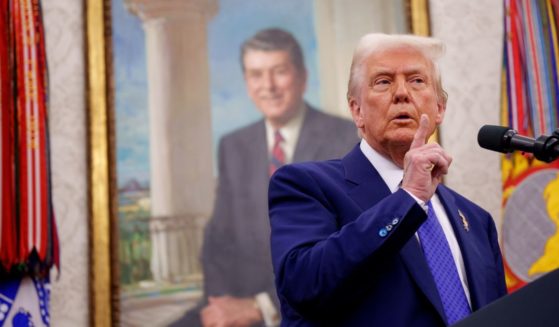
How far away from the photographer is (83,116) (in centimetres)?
372

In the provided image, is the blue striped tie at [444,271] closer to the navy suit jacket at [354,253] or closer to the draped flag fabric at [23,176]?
the navy suit jacket at [354,253]

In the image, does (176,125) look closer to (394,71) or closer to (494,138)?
(394,71)

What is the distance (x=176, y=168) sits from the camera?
3832 mm

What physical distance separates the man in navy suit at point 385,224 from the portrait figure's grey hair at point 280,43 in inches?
80.7

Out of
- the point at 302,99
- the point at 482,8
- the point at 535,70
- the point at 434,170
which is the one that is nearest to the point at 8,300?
the point at 302,99

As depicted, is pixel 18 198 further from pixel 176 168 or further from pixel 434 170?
pixel 434 170

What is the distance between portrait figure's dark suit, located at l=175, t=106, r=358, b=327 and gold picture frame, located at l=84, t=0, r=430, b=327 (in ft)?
1.26

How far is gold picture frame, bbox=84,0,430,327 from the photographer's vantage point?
3.62 meters

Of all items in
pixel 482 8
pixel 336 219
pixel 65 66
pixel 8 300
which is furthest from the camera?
pixel 482 8

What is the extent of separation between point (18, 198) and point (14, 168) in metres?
0.12

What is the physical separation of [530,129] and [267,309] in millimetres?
1522

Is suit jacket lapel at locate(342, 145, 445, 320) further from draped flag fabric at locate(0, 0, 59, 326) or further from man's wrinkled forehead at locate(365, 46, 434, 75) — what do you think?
draped flag fabric at locate(0, 0, 59, 326)

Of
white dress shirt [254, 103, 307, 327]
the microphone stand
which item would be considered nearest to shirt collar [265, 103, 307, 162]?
white dress shirt [254, 103, 307, 327]

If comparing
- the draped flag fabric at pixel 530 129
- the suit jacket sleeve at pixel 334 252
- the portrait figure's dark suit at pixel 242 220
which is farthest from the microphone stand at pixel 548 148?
the portrait figure's dark suit at pixel 242 220
